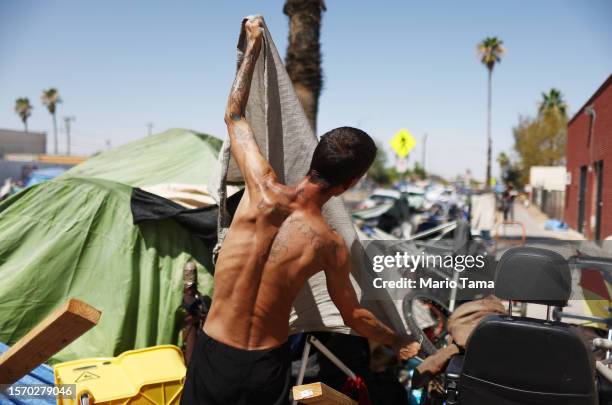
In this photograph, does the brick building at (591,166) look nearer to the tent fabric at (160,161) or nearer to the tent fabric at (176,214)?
the tent fabric at (160,161)

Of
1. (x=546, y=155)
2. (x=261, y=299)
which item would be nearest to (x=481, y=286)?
(x=261, y=299)

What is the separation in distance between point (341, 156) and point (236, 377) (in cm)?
113

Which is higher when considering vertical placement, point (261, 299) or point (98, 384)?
point (261, 299)

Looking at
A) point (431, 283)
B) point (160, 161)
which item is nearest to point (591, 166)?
point (431, 283)

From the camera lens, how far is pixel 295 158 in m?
3.59

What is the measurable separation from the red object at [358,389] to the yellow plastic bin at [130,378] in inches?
43.5

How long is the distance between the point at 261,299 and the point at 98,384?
140 centimetres

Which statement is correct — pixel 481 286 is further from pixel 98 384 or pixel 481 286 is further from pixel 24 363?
pixel 24 363

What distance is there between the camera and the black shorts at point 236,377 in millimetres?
2285

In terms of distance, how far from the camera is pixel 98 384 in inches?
120

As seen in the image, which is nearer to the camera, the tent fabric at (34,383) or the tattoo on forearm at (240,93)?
the tattoo on forearm at (240,93)

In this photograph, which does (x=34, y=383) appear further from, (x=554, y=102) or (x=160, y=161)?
(x=554, y=102)

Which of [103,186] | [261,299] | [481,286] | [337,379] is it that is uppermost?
[103,186]

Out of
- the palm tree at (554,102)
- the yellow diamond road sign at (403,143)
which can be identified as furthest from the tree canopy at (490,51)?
the yellow diamond road sign at (403,143)
